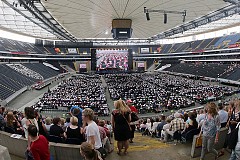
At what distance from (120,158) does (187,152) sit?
185cm

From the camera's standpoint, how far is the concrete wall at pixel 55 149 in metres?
3.88

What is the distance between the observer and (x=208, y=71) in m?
42.2

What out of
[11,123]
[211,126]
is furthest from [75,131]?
[211,126]

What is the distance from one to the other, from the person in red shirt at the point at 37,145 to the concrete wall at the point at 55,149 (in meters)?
0.91

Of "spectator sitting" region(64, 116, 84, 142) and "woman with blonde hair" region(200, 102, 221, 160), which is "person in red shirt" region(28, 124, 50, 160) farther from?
"woman with blonde hair" region(200, 102, 221, 160)

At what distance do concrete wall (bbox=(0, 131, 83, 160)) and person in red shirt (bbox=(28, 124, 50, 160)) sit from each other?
914mm

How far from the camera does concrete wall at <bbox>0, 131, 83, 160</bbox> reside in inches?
153

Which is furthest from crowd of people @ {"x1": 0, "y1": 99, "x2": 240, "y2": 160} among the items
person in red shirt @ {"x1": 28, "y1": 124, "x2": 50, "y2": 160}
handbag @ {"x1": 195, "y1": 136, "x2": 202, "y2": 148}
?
handbag @ {"x1": 195, "y1": 136, "x2": 202, "y2": 148}

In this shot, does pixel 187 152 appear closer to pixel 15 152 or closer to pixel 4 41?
pixel 15 152

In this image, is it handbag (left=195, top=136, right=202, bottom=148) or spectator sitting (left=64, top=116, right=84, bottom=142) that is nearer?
spectator sitting (left=64, top=116, right=84, bottom=142)

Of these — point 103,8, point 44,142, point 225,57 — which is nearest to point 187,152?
point 44,142

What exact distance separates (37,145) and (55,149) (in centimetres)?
123

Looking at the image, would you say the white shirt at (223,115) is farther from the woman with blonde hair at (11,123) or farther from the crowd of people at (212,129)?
the woman with blonde hair at (11,123)

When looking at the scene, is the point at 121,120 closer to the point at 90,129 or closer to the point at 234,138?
the point at 90,129
